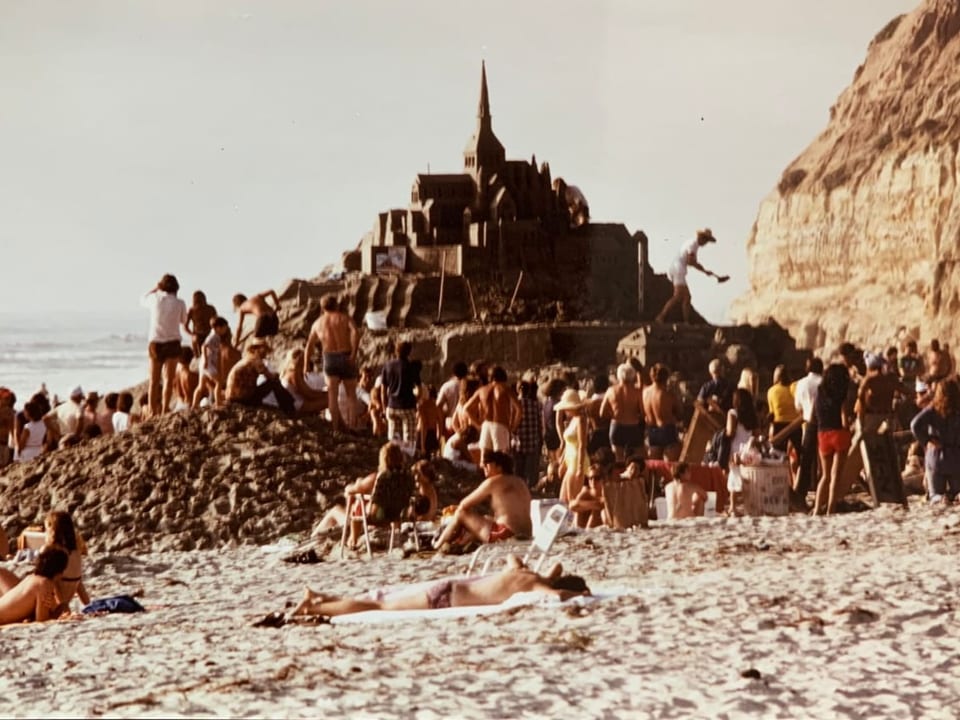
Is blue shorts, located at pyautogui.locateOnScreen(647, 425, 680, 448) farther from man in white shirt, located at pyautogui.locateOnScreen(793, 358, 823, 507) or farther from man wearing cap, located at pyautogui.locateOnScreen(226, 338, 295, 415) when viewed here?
man wearing cap, located at pyautogui.locateOnScreen(226, 338, 295, 415)

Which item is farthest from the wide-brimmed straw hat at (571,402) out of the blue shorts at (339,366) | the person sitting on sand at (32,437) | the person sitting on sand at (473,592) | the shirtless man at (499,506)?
the person sitting on sand at (32,437)

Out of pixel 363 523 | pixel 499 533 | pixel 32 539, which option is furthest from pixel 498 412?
pixel 32 539

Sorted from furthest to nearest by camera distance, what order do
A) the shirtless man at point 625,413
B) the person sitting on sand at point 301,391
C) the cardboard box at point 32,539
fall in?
the person sitting on sand at point 301,391 → the shirtless man at point 625,413 → the cardboard box at point 32,539

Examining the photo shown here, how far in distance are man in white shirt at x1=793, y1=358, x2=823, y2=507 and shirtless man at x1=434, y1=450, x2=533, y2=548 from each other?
309cm

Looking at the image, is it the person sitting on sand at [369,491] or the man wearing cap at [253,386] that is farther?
the man wearing cap at [253,386]

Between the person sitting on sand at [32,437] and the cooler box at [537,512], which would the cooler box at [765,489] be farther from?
the person sitting on sand at [32,437]

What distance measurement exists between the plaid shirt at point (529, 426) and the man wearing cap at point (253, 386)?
2873 millimetres

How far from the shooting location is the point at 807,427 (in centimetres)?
1755

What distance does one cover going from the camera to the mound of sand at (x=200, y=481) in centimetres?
1950

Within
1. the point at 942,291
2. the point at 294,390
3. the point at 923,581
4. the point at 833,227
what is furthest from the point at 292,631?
the point at 833,227

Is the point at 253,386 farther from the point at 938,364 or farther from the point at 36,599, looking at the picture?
the point at 36,599

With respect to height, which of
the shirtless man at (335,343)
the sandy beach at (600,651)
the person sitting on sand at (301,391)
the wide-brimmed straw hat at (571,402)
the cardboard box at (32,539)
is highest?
the shirtless man at (335,343)

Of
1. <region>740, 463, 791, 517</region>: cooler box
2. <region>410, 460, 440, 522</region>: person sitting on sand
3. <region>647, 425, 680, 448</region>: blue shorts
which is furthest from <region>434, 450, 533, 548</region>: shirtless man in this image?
<region>647, 425, 680, 448</region>: blue shorts

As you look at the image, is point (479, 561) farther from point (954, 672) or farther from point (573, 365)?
point (573, 365)
